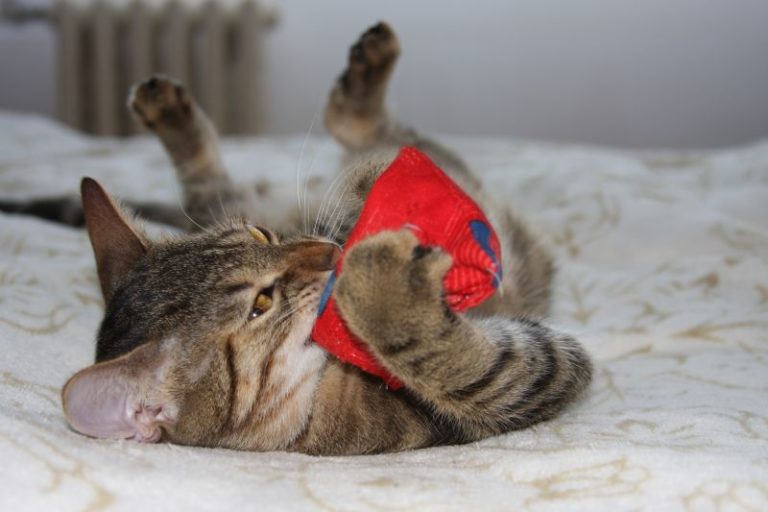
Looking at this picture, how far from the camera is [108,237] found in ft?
3.69

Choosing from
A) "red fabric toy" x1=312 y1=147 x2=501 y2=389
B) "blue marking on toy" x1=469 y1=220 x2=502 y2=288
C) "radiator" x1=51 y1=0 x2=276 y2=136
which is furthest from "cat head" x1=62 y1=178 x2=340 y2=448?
"radiator" x1=51 y1=0 x2=276 y2=136

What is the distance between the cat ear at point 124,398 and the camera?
0.80m

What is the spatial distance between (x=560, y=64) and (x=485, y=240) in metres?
3.44

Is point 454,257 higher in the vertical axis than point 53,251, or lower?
higher

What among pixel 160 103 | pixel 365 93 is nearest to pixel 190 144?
pixel 160 103

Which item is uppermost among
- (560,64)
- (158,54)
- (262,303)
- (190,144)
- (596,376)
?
(560,64)

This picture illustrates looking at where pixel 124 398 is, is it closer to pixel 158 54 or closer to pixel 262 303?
pixel 262 303

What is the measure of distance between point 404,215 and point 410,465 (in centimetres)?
27

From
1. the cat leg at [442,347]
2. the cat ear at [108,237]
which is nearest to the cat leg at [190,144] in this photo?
the cat ear at [108,237]

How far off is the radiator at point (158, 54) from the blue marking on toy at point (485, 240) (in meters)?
3.42

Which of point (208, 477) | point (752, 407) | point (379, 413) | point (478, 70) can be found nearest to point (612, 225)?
point (752, 407)

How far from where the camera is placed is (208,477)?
27.3 inches

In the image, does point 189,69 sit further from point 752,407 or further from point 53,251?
point 752,407

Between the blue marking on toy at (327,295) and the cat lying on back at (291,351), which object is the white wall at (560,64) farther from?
the blue marking on toy at (327,295)
